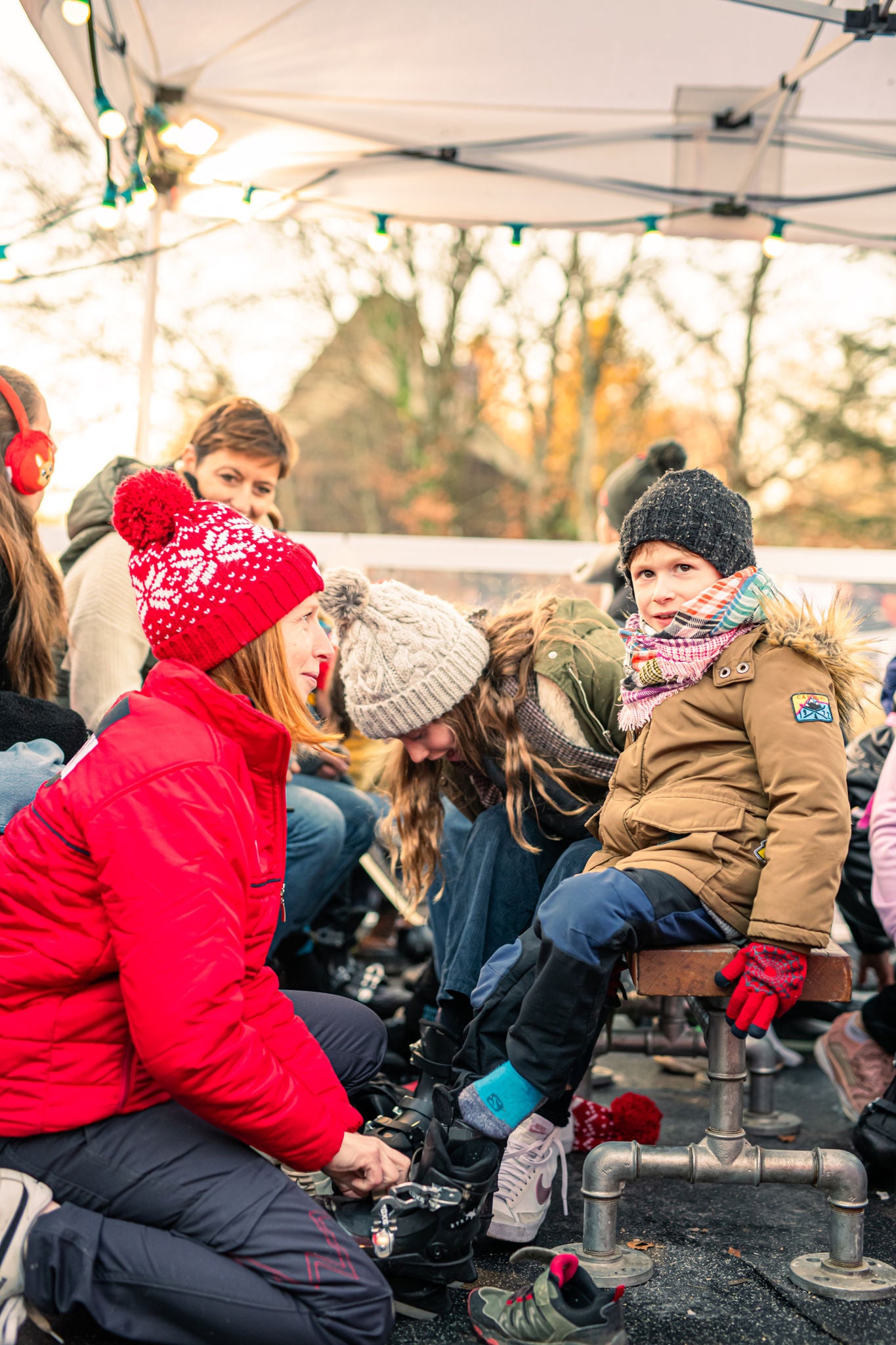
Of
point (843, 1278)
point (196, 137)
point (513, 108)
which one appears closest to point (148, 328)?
point (196, 137)

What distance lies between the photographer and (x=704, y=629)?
2.10m

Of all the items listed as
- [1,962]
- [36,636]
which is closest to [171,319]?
[36,636]

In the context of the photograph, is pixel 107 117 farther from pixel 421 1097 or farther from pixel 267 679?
pixel 421 1097

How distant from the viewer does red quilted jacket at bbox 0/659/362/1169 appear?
1.47 m

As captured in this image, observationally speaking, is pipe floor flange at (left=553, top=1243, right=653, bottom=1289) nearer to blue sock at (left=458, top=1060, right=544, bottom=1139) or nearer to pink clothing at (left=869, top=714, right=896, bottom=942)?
blue sock at (left=458, top=1060, right=544, bottom=1139)

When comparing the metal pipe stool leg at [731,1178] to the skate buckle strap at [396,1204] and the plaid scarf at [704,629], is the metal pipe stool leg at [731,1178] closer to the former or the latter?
the skate buckle strap at [396,1204]

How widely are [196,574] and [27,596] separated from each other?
691mm

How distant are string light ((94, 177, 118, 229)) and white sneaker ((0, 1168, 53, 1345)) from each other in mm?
3565

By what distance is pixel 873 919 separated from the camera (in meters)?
3.12

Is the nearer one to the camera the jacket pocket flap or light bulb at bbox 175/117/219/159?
the jacket pocket flap

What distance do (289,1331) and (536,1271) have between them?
1.94 feet

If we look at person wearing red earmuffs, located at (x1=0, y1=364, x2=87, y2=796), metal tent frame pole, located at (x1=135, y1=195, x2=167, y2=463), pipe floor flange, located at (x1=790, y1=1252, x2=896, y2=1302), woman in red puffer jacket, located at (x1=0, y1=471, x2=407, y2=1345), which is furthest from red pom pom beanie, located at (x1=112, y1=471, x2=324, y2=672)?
metal tent frame pole, located at (x1=135, y1=195, x2=167, y2=463)

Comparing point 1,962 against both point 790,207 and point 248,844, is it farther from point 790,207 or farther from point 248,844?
point 790,207

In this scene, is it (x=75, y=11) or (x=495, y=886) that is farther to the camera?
(x=75, y=11)
